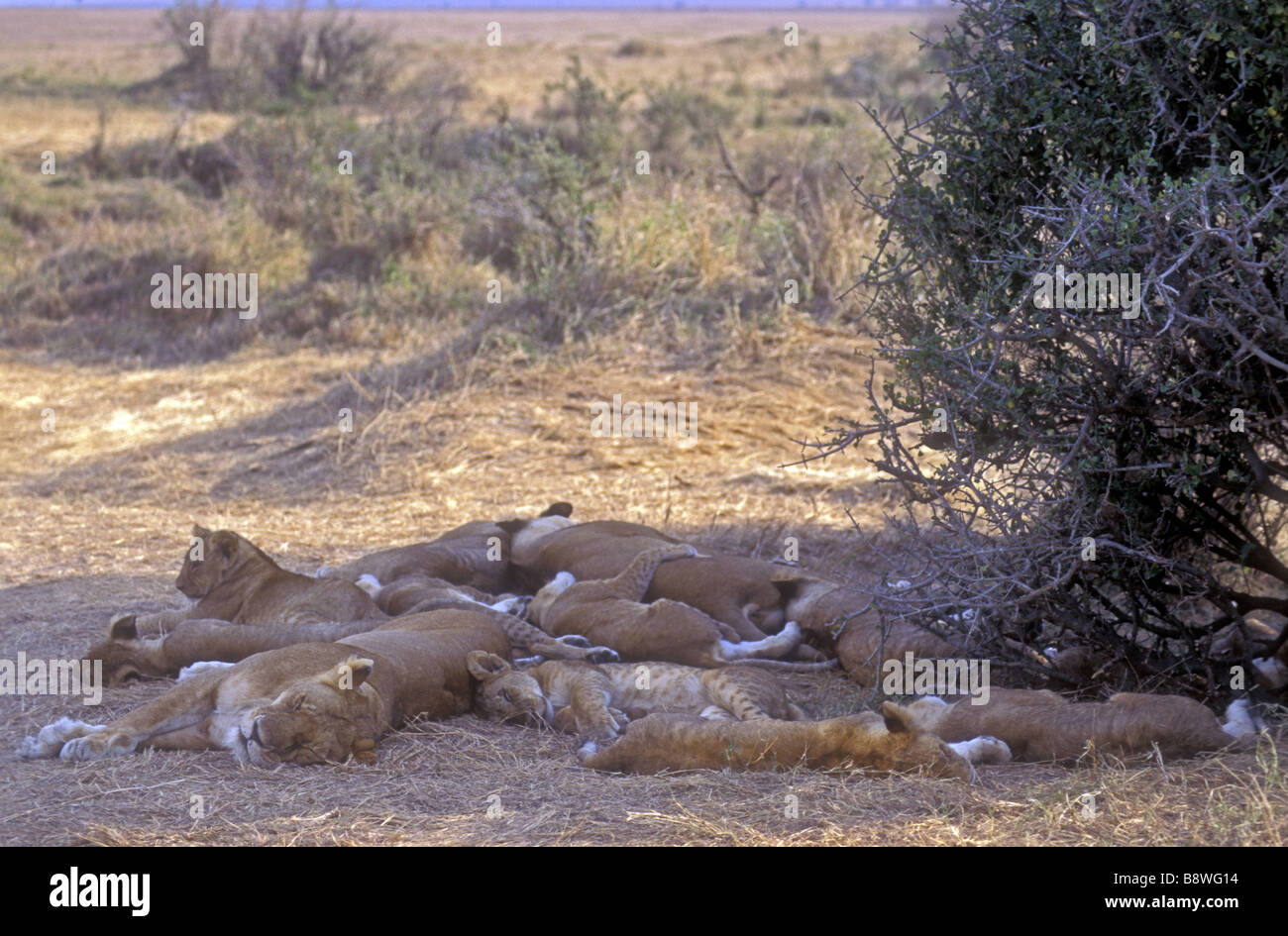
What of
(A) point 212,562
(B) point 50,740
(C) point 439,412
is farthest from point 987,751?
(C) point 439,412

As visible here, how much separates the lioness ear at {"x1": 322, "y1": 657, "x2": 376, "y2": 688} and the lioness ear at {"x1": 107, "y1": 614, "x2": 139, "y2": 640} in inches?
57.2

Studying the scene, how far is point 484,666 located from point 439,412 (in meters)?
4.43

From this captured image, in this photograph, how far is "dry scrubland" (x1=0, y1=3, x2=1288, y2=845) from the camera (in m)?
4.12

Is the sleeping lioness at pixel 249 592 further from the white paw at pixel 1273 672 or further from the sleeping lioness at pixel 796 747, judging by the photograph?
the white paw at pixel 1273 672

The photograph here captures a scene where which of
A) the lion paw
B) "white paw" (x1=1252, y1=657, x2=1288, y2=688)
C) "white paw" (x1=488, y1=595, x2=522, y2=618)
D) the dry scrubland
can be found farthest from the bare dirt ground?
"white paw" (x1=488, y1=595, x2=522, y2=618)

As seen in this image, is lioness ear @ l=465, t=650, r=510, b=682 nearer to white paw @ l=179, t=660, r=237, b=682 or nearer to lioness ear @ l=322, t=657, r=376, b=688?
lioness ear @ l=322, t=657, r=376, b=688

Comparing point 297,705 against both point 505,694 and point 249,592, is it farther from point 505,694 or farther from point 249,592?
point 249,592

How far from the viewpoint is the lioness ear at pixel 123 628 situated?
561 cm

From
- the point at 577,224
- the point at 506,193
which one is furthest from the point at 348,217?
the point at 577,224

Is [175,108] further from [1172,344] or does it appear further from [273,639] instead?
[1172,344]

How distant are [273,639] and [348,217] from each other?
31.2 feet

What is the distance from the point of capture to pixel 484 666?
17.2ft

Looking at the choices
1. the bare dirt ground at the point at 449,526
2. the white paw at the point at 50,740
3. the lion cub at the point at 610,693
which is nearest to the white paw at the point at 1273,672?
the bare dirt ground at the point at 449,526

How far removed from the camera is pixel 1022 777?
4.38 metres
